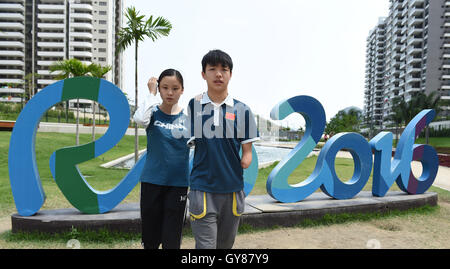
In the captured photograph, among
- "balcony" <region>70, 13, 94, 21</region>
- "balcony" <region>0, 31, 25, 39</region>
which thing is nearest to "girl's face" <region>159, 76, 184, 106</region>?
"balcony" <region>70, 13, 94, 21</region>

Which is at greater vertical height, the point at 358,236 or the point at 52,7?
the point at 52,7

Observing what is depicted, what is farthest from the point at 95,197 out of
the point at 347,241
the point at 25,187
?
the point at 347,241

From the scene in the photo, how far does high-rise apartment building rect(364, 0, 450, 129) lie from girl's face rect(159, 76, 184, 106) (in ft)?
231

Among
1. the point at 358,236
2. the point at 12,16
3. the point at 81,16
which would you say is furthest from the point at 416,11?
the point at 12,16

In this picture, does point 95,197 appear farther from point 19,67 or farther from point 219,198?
point 19,67

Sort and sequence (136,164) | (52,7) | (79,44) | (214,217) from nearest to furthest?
(214,217), (136,164), (79,44), (52,7)

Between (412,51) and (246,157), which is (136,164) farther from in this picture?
(412,51)

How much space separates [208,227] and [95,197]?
3.03m

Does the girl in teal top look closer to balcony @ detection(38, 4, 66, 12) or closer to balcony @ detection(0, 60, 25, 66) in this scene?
balcony @ detection(0, 60, 25, 66)

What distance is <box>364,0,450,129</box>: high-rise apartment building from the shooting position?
61.5 meters

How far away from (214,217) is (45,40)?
7449 cm

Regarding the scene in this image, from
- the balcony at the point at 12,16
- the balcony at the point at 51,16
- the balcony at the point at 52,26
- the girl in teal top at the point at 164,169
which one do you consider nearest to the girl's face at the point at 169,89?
the girl in teal top at the point at 164,169

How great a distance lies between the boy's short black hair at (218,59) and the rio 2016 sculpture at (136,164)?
260cm

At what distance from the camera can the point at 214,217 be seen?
2191 millimetres
